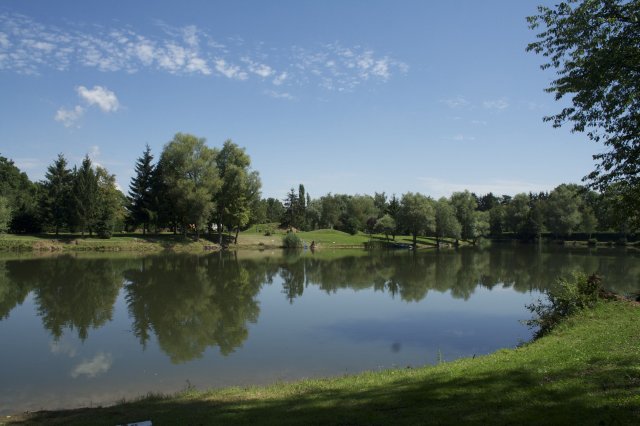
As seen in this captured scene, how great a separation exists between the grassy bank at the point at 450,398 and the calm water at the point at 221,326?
225cm

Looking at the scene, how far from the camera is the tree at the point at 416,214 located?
7875 cm

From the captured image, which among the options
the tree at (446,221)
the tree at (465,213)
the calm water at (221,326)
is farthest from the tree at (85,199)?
the tree at (465,213)

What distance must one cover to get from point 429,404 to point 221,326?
11.9 m

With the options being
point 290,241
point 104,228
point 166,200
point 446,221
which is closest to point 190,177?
point 166,200

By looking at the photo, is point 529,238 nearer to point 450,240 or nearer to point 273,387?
point 450,240

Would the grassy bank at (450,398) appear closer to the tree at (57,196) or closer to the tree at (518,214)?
the tree at (57,196)

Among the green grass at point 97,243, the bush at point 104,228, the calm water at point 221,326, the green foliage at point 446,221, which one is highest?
the green foliage at point 446,221

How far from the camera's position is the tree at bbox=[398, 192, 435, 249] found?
7875 centimetres

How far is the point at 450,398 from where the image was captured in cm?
Answer: 771

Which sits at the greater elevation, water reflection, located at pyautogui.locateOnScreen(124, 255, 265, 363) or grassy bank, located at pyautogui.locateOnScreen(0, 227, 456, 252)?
grassy bank, located at pyautogui.locateOnScreen(0, 227, 456, 252)

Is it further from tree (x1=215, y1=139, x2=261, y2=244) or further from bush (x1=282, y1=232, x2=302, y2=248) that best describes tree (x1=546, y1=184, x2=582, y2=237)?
tree (x1=215, y1=139, x2=261, y2=244)

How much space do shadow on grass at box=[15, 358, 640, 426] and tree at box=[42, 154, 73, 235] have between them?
5585 cm

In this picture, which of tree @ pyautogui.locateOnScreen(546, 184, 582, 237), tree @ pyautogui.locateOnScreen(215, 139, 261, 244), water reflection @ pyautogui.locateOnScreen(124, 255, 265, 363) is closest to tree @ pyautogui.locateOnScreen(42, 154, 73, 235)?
tree @ pyautogui.locateOnScreen(215, 139, 261, 244)

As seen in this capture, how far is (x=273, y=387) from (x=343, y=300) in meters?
15.5
